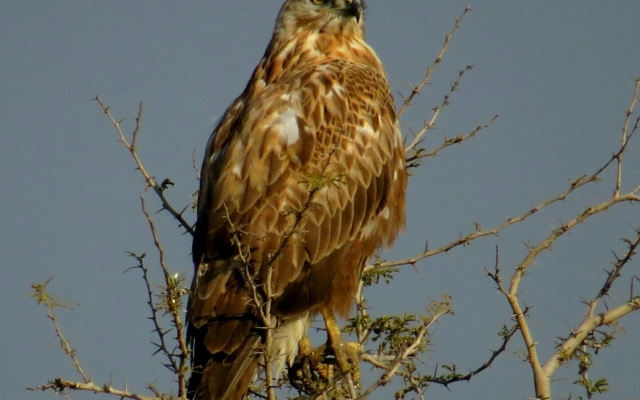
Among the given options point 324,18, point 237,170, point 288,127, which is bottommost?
point 237,170

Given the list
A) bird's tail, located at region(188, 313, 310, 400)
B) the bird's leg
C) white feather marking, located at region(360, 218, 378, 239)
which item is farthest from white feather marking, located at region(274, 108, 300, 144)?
bird's tail, located at region(188, 313, 310, 400)

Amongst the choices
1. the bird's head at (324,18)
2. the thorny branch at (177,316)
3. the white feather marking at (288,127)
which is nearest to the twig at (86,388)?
the thorny branch at (177,316)

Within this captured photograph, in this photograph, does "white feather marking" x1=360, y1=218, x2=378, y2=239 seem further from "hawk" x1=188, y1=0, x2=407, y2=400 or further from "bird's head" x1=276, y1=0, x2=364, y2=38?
"bird's head" x1=276, y1=0, x2=364, y2=38

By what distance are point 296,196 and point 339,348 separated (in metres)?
1.14

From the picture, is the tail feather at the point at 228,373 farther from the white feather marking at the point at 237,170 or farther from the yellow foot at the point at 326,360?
the white feather marking at the point at 237,170

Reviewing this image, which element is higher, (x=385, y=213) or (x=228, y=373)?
(x=385, y=213)

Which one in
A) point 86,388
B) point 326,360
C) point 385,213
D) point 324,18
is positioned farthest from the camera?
point 324,18

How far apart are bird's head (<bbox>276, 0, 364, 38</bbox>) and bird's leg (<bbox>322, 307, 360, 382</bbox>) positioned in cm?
255

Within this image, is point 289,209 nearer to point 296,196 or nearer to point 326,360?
point 296,196

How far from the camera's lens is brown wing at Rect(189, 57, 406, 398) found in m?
5.96

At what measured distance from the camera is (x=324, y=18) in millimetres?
7844

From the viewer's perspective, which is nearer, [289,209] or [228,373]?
[289,209]

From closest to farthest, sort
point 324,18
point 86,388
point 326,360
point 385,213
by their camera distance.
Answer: point 86,388
point 326,360
point 385,213
point 324,18

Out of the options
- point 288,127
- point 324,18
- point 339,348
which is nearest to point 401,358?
point 339,348
